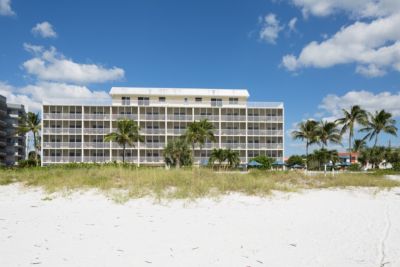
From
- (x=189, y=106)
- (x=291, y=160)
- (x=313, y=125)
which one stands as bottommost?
(x=291, y=160)

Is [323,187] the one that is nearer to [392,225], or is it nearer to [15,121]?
[392,225]

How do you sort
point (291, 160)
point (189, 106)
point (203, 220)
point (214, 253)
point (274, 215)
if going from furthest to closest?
1. point (291, 160)
2. point (189, 106)
3. point (274, 215)
4. point (203, 220)
5. point (214, 253)

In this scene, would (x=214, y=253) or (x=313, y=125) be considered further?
(x=313, y=125)

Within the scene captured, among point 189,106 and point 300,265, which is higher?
point 189,106

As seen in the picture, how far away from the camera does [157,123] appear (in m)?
62.2

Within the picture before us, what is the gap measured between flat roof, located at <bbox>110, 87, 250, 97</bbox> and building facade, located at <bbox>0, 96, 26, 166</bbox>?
116 ft

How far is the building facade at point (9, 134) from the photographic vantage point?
81.9 metres

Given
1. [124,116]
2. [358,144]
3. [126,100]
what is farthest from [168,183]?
[358,144]

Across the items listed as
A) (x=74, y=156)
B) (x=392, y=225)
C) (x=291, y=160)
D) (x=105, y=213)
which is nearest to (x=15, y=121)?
(x=74, y=156)

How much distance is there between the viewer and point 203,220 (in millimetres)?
9133

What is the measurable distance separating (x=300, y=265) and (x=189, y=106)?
5676 cm

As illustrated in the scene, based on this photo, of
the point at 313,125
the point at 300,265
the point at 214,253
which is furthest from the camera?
the point at 313,125

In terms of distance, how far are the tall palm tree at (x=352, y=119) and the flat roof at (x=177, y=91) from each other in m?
18.2

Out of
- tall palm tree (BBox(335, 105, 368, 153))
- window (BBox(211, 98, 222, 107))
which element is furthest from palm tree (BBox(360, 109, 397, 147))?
window (BBox(211, 98, 222, 107))
